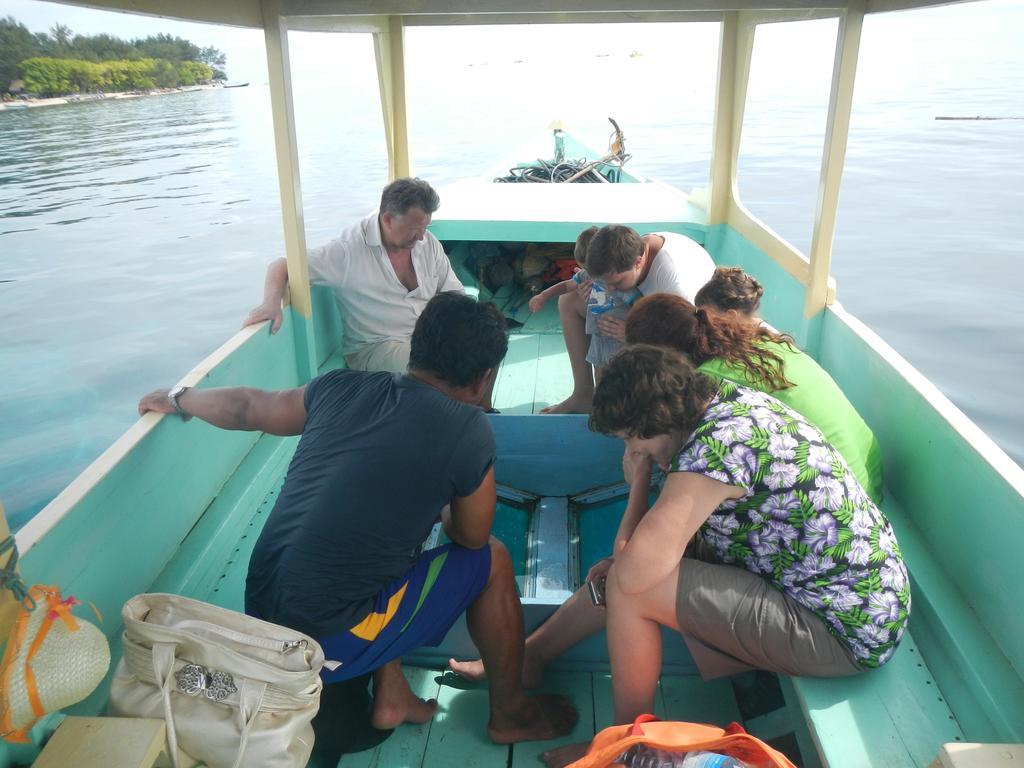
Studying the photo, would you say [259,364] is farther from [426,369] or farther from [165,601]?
[165,601]

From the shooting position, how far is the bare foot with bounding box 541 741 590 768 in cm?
164

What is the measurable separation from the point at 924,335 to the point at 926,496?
6.11 metres

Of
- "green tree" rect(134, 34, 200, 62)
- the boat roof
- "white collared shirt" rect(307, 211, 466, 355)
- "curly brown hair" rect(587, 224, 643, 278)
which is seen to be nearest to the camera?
the boat roof

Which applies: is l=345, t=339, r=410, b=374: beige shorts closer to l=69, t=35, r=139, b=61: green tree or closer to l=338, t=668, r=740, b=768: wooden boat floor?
l=338, t=668, r=740, b=768: wooden boat floor

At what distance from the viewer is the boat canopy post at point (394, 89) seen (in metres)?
3.99

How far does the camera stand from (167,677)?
123 cm

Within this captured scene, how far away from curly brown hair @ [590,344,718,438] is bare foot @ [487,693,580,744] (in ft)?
2.29

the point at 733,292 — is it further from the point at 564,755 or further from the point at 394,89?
the point at 394,89

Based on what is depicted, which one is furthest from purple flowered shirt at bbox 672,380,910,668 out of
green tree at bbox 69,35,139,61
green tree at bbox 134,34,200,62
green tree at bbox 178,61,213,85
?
green tree at bbox 178,61,213,85

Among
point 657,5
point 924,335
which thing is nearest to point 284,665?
point 657,5

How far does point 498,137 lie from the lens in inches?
912

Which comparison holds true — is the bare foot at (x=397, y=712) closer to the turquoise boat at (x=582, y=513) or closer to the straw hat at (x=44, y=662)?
the turquoise boat at (x=582, y=513)

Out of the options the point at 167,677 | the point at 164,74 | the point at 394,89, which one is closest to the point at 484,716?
the point at 167,677

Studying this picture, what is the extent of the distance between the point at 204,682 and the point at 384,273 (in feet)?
6.22
